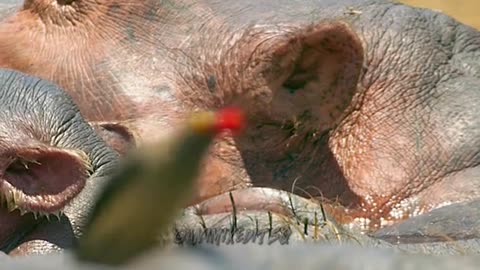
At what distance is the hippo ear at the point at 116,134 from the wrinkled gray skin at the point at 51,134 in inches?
10.7

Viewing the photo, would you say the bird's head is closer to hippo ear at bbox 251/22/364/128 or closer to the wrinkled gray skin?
the wrinkled gray skin

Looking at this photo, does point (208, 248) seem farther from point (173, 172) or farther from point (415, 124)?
point (415, 124)

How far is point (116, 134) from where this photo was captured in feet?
11.2

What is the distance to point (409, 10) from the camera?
389 cm

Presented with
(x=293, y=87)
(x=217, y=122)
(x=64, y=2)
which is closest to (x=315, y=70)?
(x=293, y=87)

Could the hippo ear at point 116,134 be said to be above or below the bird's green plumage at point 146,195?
below

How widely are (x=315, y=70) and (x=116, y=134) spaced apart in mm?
595

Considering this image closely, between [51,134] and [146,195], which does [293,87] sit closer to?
[51,134]

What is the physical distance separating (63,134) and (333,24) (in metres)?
0.93

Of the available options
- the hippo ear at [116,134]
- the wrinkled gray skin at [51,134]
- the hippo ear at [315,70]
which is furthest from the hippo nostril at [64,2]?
the wrinkled gray skin at [51,134]

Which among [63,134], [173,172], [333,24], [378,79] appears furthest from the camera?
[378,79]

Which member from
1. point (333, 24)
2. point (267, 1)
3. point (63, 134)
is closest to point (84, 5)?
point (267, 1)

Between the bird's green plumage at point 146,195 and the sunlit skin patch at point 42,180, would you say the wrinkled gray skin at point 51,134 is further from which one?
the bird's green plumage at point 146,195

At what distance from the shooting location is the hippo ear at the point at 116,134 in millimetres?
3287
